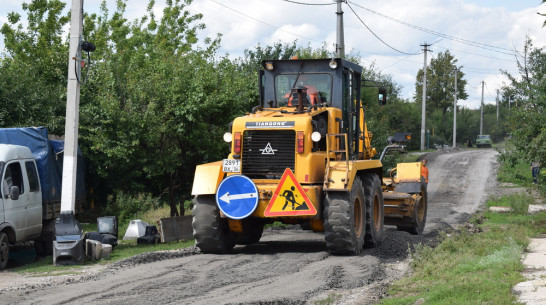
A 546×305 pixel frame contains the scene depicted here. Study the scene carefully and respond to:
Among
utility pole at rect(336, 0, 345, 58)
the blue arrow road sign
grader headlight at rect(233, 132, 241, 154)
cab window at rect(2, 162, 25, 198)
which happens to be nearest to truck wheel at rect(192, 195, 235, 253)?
the blue arrow road sign

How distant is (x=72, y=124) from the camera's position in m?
13.8

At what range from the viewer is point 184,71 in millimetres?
19125

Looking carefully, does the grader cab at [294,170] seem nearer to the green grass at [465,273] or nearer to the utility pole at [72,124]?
the green grass at [465,273]

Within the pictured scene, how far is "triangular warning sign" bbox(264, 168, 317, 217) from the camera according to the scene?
12.0 m

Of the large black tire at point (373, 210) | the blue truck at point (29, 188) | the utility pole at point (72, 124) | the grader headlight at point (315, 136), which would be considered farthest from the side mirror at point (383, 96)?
the blue truck at point (29, 188)

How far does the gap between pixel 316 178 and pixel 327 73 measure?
229cm

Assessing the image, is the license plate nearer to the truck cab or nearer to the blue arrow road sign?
the blue arrow road sign

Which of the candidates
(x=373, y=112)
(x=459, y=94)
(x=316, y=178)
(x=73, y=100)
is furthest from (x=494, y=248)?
(x=459, y=94)

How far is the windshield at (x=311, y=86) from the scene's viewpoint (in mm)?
13709

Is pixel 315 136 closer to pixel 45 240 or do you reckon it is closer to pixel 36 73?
pixel 45 240

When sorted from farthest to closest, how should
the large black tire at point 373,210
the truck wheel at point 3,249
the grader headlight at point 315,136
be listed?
the large black tire at point 373,210 → the truck wheel at point 3,249 → the grader headlight at point 315,136

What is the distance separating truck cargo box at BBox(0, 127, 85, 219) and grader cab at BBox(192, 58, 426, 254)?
443 cm

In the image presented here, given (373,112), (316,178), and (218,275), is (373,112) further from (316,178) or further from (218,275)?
→ (218,275)

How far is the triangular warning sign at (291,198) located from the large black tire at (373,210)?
1.98 m
